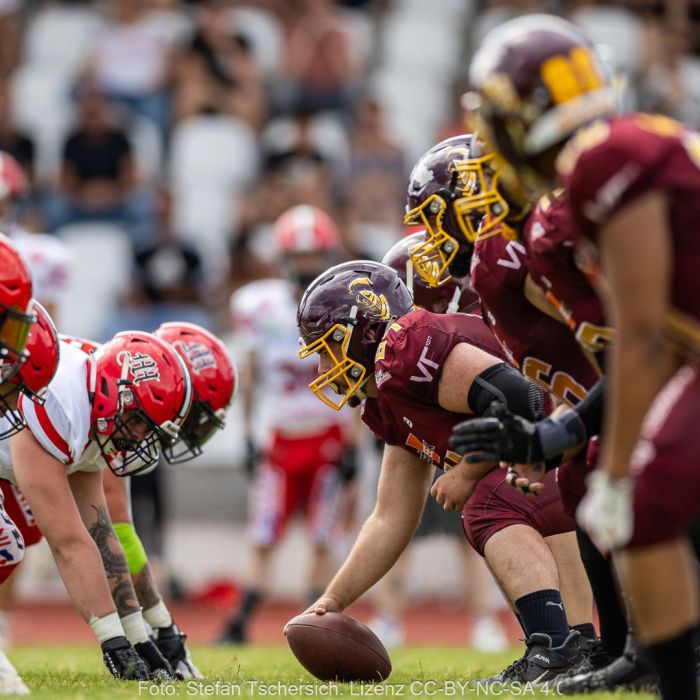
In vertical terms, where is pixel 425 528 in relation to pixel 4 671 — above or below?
below

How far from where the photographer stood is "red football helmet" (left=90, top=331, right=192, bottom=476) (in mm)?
4832

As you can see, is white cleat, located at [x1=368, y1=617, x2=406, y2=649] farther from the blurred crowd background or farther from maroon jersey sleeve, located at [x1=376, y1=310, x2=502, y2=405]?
maroon jersey sleeve, located at [x1=376, y1=310, x2=502, y2=405]

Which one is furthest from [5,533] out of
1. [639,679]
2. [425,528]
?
[425,528]

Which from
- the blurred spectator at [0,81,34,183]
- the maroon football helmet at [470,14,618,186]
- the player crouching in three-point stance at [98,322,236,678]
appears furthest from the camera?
the blurred spectator at [0,81,34,183]

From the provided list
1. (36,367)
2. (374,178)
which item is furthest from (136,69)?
(36,367)

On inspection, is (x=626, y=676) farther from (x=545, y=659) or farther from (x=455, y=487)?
(x=455, y=487)

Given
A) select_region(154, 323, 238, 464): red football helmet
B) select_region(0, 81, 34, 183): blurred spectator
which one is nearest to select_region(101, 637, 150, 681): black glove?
select_region(154, 323, 238, 464): red football helmet

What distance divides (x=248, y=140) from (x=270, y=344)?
4.32 meters

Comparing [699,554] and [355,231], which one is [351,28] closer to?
[355,231]

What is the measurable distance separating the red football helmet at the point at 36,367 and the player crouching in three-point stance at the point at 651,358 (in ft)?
6.25

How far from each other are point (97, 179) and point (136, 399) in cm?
773

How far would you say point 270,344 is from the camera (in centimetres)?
907

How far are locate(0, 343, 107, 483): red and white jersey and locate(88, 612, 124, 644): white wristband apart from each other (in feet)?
1.72

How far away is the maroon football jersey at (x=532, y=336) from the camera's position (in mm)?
4410
